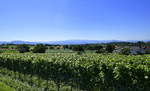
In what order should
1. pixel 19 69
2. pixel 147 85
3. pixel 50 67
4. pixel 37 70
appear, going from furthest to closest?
pixel 19 69 < pixel 37 70 < pixel 50 67 < pixel 147 85

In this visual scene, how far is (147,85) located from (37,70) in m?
8.53

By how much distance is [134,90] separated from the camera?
626 cm

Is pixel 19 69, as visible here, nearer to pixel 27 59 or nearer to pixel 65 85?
pixel 27 59

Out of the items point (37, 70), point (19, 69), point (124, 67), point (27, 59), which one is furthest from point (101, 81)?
point (19, 69)

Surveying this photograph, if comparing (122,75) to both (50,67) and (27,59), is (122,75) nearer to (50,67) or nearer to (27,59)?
(50,67)

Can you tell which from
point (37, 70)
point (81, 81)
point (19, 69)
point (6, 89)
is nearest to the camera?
point (6, 89)

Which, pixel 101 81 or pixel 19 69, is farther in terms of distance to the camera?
pixel 19 69

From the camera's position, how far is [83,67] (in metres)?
8.46

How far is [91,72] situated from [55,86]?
94.3 inches

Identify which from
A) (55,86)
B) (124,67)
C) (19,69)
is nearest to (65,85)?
(55,86)

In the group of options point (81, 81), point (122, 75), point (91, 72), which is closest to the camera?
point (122, 75)

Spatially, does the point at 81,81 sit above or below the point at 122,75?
below

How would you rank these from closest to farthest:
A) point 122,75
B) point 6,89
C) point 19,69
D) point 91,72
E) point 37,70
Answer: point 122,75 → point 6,89 → point 91,72 → point 37,70 → point 19,69

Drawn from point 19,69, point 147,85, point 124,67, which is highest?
point 124,67
